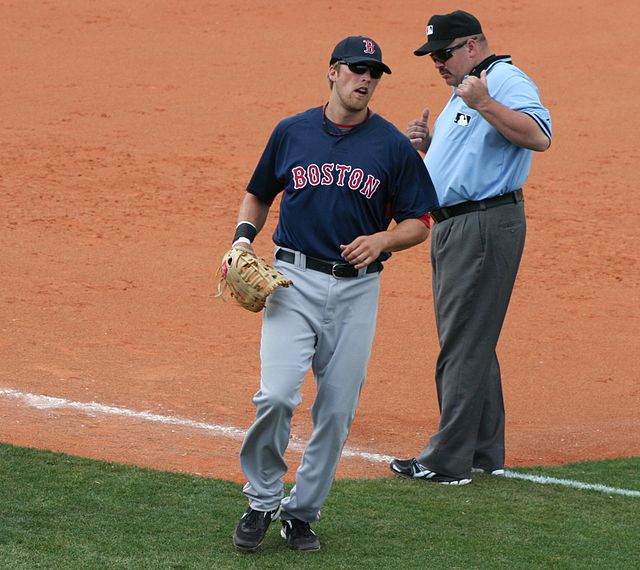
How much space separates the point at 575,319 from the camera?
9562mm

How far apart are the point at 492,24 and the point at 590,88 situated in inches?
131

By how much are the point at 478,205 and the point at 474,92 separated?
1.98ft

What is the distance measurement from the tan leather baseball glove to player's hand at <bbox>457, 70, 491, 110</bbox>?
124cm

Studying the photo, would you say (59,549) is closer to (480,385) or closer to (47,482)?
(47,482)

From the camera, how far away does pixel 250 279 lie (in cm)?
477

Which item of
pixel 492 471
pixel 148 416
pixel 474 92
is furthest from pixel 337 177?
pixel 148 416

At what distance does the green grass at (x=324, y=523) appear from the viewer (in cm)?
481

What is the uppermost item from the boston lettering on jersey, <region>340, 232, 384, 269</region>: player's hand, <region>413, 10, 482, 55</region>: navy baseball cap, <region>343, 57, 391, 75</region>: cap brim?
<region>413, 10, 482, 55</region>: navy baseball cap

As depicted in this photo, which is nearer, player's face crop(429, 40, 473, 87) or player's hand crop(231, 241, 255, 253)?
player's hand crop(231, 241, 255, 253)

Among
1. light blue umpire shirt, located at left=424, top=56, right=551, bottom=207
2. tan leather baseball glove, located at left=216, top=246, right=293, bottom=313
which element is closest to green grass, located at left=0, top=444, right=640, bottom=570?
tan leather baseball glove, located at left=216, top=246, right=293, bottom=313

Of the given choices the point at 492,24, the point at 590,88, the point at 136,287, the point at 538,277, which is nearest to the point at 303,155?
the point at 136,287

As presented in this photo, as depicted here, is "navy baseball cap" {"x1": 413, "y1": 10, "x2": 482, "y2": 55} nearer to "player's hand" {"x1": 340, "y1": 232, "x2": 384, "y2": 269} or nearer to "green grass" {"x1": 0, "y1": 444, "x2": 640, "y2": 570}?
"player's hand" {"x1": 340, "y1": 232, "x2": 384, "y2": 269}

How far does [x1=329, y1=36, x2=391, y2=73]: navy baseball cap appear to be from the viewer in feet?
15.7

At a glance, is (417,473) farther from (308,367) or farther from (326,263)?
(326,263)
